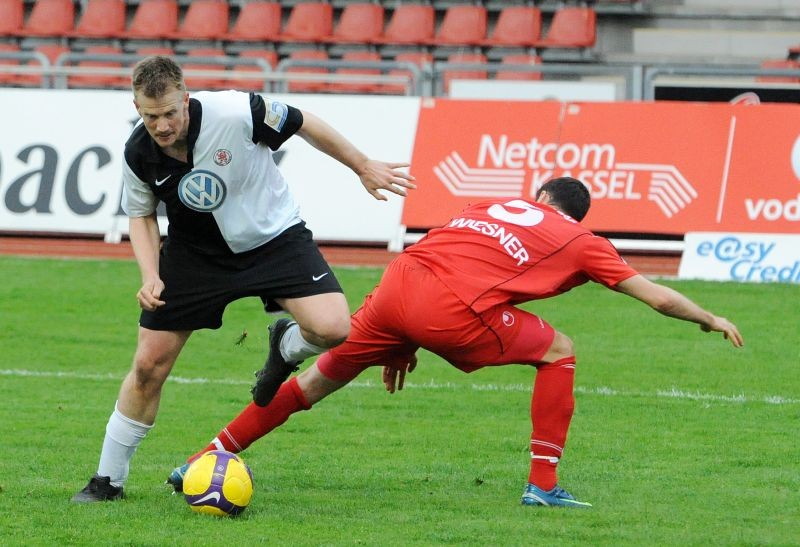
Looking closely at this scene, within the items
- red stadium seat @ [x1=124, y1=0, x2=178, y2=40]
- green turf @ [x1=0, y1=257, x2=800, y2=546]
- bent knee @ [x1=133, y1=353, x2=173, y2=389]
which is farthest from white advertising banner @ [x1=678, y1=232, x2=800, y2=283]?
Answer: red stadium seat @ [x1=124, y1=0, x2=178, y2=40]

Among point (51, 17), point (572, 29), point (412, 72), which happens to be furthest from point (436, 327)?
point (51, 17)

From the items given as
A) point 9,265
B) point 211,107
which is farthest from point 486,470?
point 9,265

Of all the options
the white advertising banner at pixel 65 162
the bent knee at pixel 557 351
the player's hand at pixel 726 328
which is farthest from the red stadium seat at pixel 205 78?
the player's hand at pixel 726 328

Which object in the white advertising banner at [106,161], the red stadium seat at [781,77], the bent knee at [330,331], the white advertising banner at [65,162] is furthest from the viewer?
the red stadium seat at [781,77]

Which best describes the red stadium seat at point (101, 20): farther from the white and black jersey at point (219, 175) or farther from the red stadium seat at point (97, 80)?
the white and black jersey at point (219, 175)

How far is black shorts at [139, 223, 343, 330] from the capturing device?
239 inches

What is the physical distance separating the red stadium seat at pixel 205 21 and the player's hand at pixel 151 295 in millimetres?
15821

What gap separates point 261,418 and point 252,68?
47.0ft

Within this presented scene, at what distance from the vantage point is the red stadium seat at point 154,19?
848 inches

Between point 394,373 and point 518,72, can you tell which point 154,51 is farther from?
point 394,373

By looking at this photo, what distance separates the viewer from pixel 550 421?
607 cm

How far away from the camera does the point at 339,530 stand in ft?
18.2

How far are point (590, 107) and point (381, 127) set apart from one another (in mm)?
2057

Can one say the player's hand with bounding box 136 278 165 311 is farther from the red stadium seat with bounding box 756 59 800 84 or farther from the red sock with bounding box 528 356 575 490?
the red stadium seat with bounding box 756 59 800 84
